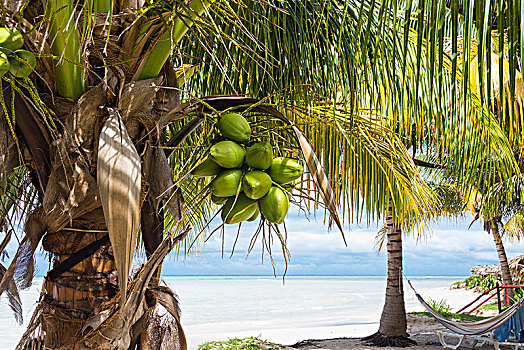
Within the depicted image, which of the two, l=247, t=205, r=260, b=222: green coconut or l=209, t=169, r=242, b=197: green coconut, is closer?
l=209, t=169, r=242, b=197: green coconut

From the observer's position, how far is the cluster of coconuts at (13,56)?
3.26ft

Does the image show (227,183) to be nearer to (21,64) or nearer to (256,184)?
(256,184)

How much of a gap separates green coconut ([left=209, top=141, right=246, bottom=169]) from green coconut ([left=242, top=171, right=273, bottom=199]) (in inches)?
2.0

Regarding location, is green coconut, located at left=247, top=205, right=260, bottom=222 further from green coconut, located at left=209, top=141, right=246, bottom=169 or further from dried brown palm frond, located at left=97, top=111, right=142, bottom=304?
dried brown palm frond, located at left=97, top=111, right=142, bottom=304

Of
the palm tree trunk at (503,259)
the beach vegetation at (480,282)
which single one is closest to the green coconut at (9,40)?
the palm tree trunk at (503,259)

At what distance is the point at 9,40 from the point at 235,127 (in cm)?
54

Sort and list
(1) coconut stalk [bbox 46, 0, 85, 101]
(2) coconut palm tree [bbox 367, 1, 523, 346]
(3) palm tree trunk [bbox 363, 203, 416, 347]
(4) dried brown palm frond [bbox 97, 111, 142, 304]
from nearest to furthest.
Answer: (2) coconut palm tree [bbox 367, 1, 523, 346] → (4) dried brown palm frond [bbox 97, 111, 142, 304] → (1) coconut stalk [bbox 46, 0, 85, 101] → (3) palm tree trunk [bbox 363, 203, 416, 347]

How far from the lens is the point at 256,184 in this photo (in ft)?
3.82

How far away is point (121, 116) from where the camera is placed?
48.6 inches

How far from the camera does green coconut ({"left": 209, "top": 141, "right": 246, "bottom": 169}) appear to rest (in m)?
1.18

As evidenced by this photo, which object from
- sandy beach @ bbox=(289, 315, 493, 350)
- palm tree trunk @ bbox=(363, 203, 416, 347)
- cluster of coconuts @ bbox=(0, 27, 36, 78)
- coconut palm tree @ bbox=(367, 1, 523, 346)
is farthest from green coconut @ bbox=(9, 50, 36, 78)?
sandy beach @ bbox=(289, 315, 493, 350)

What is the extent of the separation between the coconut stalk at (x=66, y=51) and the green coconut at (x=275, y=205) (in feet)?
1.78

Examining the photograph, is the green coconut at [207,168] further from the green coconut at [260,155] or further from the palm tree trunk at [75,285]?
the palm tree trunk at [75,285]

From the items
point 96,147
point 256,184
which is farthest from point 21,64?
point 256,184
